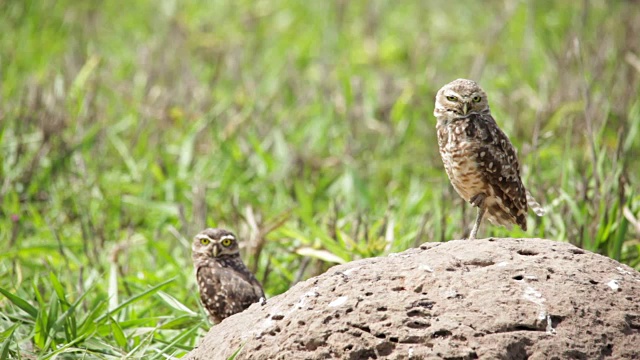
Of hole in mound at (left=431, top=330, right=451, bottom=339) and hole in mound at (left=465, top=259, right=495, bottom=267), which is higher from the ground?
hole in mound at (left=465, top=259, right=495, bottom=267)

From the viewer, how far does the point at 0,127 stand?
7.78 meters

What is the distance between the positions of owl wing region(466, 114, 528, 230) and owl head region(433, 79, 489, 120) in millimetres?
53

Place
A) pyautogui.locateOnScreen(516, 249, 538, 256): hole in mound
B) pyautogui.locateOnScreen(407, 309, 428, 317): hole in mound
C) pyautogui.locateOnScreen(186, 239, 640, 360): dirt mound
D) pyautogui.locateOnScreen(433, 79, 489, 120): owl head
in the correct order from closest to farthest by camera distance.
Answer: pyautogui.locateOnScreen(186, 239, 640, 360): dirt mound
pyautogui.locateOnScreen(407, 309, 428, 317): hole in mound
pyautogui.locateOnScreen(516, 249, 538, 256): hole in mound
pyautogui.locateOnScreen(433, 79, 489, 120): owl head

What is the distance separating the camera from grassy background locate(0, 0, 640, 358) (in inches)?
228

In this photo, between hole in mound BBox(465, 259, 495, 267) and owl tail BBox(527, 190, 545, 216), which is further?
owl tail BBox(527, 190, 545, 216)

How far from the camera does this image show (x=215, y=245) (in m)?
5.34

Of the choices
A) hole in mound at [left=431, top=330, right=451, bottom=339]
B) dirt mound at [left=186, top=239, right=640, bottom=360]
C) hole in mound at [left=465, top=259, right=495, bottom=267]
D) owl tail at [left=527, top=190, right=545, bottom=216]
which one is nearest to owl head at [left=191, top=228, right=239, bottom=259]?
dirt mound at [left=186, top=239, right=640, bottom=360]

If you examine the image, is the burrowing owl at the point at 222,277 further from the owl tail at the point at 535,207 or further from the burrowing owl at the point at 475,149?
→ the owl tail at the point at 535,207

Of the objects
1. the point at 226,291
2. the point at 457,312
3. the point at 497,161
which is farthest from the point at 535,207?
the point at 226,291

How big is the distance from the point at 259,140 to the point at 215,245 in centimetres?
356

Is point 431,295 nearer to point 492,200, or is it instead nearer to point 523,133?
point 492,200

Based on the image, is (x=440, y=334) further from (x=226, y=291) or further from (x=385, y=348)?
(x=226, y=291)

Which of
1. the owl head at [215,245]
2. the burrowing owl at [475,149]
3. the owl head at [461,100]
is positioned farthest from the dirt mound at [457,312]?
the owl head at [215,245]

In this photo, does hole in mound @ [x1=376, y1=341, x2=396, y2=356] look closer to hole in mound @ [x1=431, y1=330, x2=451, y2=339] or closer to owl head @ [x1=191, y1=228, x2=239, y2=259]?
hole in mound @ [x1=431, y1=330, x2=451, y2=339]
